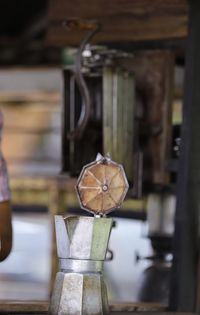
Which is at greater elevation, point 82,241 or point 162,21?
point 162,21

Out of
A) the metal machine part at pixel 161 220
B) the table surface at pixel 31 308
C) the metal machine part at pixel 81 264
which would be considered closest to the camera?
the metal machine part at pixel 81 264

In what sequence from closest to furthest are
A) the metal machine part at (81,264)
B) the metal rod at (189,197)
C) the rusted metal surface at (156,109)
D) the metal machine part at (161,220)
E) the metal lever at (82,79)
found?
1. the metal machine part at (81,264)
2. the metal rod at (189,197)
3. the metal lever at (82,79)
4. the rusted metal surface at (156,109)
5. the metal machine part at (161,220)

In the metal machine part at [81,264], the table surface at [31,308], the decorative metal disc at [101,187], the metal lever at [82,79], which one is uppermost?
the metal lever at [82,79]

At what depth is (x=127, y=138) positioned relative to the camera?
3477mm

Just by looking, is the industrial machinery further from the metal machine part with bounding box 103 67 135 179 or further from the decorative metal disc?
the decorative metal disc

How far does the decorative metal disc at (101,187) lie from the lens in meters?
2.24

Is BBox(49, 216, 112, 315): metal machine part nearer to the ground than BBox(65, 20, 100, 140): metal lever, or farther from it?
nearer to the ground

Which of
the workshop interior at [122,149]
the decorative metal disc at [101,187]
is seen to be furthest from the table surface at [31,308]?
the decorative metal disc at [101,187]

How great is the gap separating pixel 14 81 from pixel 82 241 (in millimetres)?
3589

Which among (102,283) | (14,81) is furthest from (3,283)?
(102,283)

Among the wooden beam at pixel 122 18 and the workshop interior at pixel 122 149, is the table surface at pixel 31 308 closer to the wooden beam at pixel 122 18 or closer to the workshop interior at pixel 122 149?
the workshop interior at pixel 122 149

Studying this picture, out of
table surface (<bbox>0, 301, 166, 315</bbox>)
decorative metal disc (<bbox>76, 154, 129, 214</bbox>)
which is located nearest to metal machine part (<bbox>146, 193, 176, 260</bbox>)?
table surface (<bbox>0, 301, 166, 315</bbox>)

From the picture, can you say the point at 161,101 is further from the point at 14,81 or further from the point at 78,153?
the point at 14,81

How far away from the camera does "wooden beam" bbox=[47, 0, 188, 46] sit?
3426mm
